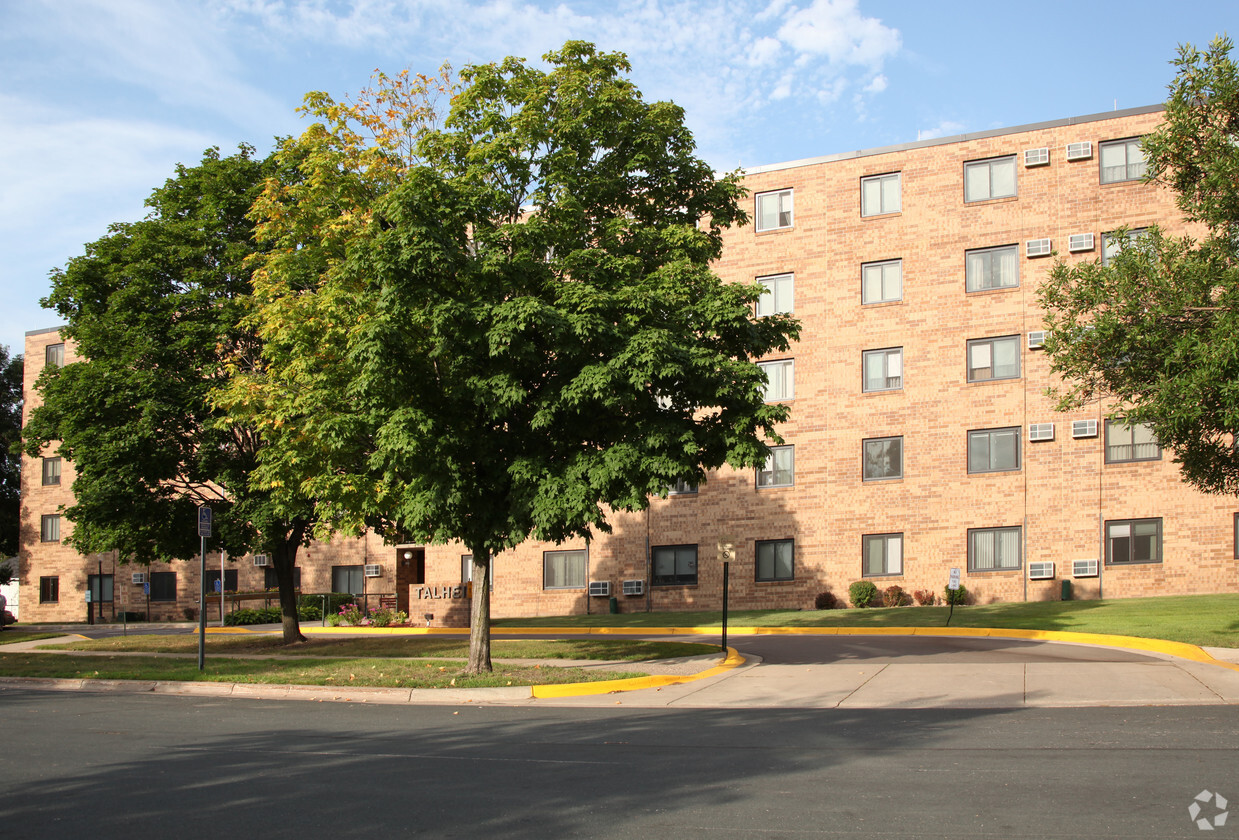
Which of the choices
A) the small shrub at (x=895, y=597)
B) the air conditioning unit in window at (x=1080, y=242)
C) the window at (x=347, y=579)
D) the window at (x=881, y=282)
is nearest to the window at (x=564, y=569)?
the window at (x=347, y=579)

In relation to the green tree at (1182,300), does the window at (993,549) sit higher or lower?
lower

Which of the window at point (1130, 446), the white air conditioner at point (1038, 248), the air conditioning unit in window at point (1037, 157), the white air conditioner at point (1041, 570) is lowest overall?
the white air conditioner at point (1041, 570)

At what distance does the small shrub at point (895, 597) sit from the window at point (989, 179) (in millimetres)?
13374

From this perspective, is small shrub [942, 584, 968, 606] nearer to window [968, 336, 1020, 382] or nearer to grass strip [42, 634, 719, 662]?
window [968, 336, 1020, 382]

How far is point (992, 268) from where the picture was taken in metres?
34.1

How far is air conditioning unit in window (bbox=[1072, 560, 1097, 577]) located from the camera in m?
31.8

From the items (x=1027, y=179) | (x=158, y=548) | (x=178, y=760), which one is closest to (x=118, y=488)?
(x=158, y=548)

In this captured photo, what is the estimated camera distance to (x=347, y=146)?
20531 millimetres

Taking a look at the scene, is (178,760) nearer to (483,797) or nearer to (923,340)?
(483,797)

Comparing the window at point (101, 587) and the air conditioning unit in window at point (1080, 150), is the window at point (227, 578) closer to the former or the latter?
the window at point (101, 587)

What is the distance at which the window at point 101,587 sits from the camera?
1924 inches

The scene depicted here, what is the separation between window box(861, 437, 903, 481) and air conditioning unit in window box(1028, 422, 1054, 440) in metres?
4.12

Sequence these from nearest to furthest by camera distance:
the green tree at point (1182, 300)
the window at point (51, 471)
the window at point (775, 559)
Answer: the green tree at point (1182, 300) → the window at point (775, 559) → the window at point (51, 471)

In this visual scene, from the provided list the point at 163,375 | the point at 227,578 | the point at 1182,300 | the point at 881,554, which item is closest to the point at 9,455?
the point at 227,578
